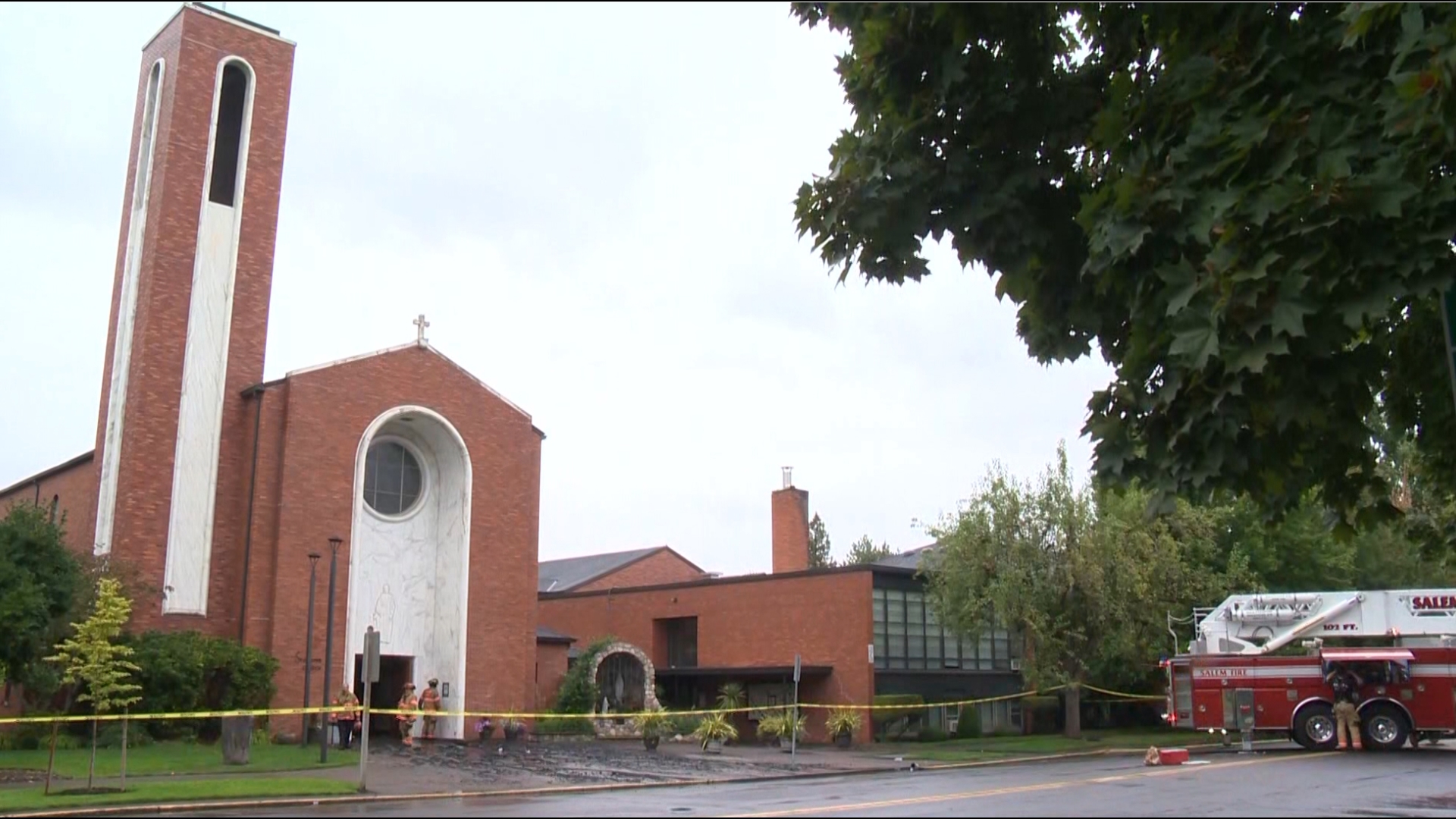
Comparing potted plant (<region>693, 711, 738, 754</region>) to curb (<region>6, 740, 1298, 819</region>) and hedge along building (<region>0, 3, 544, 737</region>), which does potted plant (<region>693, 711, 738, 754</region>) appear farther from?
hedge along building (<region>0, 3, 544, 737</region>)

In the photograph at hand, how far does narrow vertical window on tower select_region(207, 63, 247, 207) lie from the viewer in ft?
114

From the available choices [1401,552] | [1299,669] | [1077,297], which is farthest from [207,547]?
[1401,552]

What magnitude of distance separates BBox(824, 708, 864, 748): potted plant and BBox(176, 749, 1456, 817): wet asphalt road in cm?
1115

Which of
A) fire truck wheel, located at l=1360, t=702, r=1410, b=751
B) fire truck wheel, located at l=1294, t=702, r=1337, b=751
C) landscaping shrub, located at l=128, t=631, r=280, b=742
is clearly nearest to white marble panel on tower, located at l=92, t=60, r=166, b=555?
landscaping shrub, located at l=128, t=631, r=280, b=742

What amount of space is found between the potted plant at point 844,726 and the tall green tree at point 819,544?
189 feet

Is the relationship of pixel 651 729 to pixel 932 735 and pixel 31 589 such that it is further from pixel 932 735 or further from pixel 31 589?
pixel 31 589

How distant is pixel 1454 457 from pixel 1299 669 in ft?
71.5

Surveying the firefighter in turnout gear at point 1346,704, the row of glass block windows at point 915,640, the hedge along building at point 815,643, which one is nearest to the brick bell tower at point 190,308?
the hedge along building at point 815,643

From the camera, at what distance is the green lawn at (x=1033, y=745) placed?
29684 millimetres

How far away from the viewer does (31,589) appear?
80.7 ft

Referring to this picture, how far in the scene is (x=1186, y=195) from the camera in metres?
6.52

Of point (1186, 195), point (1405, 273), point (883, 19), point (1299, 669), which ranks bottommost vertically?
point (1299, 669)

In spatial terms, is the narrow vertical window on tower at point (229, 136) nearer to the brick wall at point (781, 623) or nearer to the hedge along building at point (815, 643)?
the hedge along building at point (815, 643)

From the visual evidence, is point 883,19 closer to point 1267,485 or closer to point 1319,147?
point 1319,147
